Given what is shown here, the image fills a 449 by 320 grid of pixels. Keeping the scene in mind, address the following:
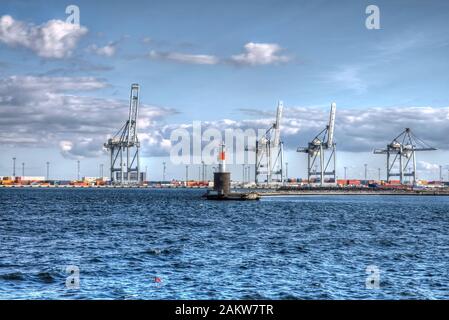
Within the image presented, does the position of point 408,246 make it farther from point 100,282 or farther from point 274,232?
point 100,282

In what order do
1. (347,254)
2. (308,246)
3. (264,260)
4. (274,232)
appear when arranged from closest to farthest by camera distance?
(264,260)
(347,254)
(308,246)
(274,232)

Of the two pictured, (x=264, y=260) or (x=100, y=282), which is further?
(x=264, y=260)

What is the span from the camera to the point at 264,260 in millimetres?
31422

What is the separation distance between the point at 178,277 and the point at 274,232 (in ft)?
79.2

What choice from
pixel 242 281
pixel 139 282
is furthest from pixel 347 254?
pixel 139 282

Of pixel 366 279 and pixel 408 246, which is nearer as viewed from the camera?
pixel 366 279
